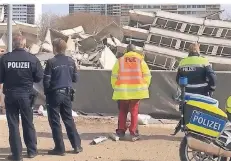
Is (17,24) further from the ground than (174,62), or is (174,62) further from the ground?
(17,24)

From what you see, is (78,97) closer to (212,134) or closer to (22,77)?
(22,77)

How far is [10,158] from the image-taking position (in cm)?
705

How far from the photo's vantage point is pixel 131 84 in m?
8.52

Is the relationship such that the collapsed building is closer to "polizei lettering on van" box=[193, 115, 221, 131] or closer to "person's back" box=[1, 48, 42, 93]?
"person's back" box=[1, 48, 42, 93]

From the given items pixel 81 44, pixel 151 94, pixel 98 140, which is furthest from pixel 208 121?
pixel 81 44

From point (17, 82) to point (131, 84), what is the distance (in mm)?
2300

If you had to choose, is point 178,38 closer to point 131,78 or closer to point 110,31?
point 110,31

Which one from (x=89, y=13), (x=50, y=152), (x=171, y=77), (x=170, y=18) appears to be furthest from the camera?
(x=89, y=13)

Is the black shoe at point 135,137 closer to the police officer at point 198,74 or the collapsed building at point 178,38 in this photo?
the police officer at point 198,74

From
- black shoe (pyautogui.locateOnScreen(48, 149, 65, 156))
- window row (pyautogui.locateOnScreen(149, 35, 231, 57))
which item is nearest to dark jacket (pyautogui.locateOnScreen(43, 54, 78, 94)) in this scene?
black shoe (pyautogui.locateOnScreen(48, 149, 65, 156))

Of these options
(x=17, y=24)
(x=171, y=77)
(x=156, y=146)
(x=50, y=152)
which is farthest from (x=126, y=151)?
(x=17, y=24)

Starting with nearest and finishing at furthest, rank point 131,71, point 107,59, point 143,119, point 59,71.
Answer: point 59,71 → point 131,71 → point 143,119 → point 107,59

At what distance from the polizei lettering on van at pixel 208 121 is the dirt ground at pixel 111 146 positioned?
4.35 feet

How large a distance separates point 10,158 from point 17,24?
19024mm
